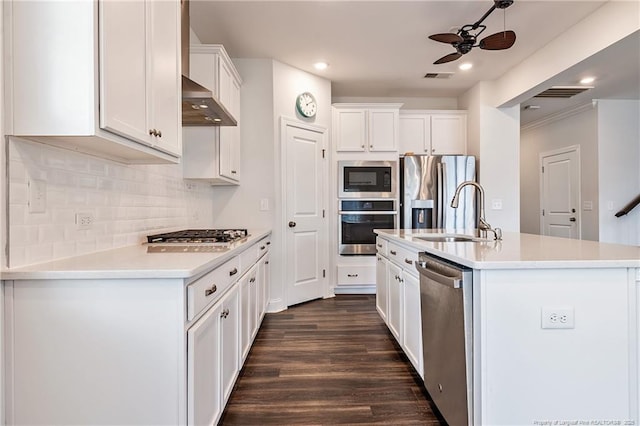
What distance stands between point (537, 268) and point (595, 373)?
48 centimetres

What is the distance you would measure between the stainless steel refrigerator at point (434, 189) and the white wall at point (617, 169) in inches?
89.3

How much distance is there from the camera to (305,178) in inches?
157

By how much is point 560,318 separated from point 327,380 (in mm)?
1369

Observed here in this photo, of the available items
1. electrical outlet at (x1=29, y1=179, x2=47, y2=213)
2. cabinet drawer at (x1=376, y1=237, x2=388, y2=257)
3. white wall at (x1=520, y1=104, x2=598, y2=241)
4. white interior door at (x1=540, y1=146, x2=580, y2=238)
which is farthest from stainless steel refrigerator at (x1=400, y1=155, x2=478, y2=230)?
electrical outlet at (x1=29, y1=179, x2=47, y2=213)

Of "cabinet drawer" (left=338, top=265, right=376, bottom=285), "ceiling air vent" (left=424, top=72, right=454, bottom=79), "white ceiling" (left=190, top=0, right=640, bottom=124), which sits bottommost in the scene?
"cabinet drawer" (left=338, top=265, right=376, bottom=285)

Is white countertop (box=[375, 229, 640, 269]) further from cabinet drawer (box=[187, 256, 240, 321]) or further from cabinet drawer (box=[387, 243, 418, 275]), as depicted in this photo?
cabinet drawer (box=[187, 256, 240, 321])

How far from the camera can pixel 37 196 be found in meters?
1.33

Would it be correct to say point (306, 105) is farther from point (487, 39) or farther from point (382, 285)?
point (382, 285)

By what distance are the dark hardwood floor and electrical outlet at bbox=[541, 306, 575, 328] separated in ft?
2.62

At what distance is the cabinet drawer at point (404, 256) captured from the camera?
83.2 inches

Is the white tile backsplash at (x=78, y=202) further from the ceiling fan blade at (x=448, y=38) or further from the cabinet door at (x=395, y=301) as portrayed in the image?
the ceiling fan blade at (x=448, y=38)

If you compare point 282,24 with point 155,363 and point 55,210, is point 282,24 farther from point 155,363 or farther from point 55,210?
point 155,363

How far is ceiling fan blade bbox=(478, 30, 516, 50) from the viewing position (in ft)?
8.34

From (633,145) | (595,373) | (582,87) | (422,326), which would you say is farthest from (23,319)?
(633,145)
